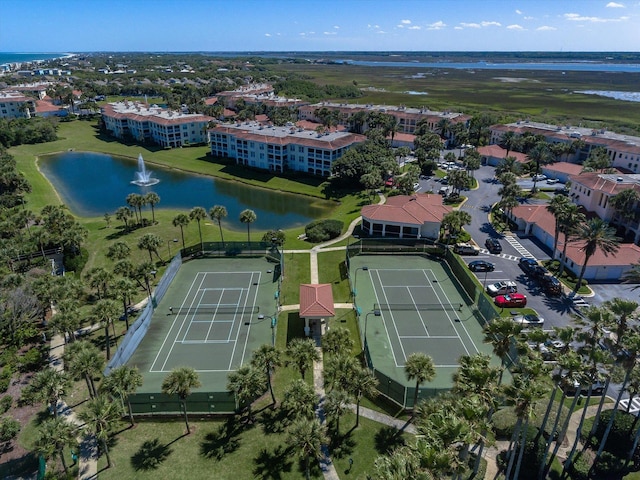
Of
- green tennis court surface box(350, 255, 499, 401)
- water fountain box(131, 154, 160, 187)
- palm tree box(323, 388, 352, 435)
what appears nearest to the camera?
palm tree box(323, 388, 352, 435)

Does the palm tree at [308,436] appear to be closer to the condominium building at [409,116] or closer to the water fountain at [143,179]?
the water fountain at [143,179]

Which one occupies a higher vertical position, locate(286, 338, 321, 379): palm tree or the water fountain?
locate(286, 338, 321, 379): palm tree

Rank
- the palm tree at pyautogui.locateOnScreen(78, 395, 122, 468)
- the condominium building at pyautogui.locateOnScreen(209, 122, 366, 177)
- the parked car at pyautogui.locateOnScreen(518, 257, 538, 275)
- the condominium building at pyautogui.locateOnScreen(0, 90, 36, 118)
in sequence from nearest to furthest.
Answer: the palm tree at pyautogui.locateOnScreen(78, 395, 122, 468) → the parked car at pyautogui.locateOnScreen(518, 257, 538, 275) → the condominium building at pyautogui.locateOnScreen(209, 122, 366, 177) → the condominium building at pyautogui.locateOnScreen(0, 90, 36, 118)

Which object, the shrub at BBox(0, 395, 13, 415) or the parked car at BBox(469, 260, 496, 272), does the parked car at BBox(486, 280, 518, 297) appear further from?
the shrub at BBox(0, 395, 13, 415)

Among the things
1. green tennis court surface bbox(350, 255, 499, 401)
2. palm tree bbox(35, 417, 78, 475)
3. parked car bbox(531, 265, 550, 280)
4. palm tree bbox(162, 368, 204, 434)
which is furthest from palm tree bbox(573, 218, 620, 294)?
palm tree bbox(35, 417, 78, 475)

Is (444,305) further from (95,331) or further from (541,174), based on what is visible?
(541,174)

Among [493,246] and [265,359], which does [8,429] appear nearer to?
[265,359]

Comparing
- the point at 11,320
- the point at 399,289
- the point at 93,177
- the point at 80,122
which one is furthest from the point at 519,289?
the point at 80,122
